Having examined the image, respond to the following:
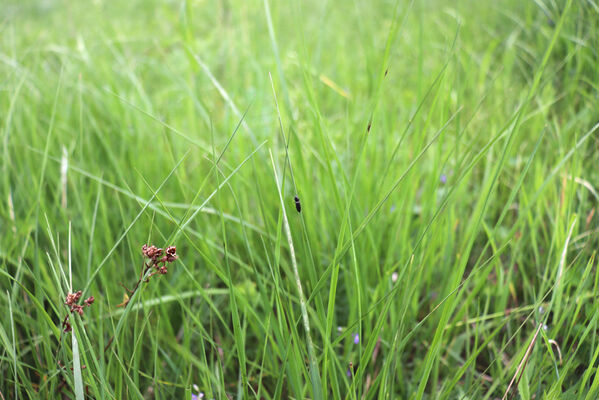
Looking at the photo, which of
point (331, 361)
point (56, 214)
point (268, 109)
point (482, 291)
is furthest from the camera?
point (268, 109)

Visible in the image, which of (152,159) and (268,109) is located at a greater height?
(268,109)

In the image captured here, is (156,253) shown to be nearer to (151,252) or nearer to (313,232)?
(151,252)

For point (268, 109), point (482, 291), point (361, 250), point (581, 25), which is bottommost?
point (482, 291)

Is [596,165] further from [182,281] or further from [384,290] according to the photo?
[182,281]

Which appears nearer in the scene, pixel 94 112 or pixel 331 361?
pixel 331 361

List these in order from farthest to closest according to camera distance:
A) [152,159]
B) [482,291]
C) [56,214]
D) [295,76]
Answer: [295,76] < [152,159] < [56,214] < [482,291]

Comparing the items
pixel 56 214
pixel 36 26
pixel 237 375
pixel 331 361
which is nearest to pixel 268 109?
pixel 56 214

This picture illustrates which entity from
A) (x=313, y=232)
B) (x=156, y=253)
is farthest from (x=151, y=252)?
(x=313, y=232)

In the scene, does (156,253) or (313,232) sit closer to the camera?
(156,253)
